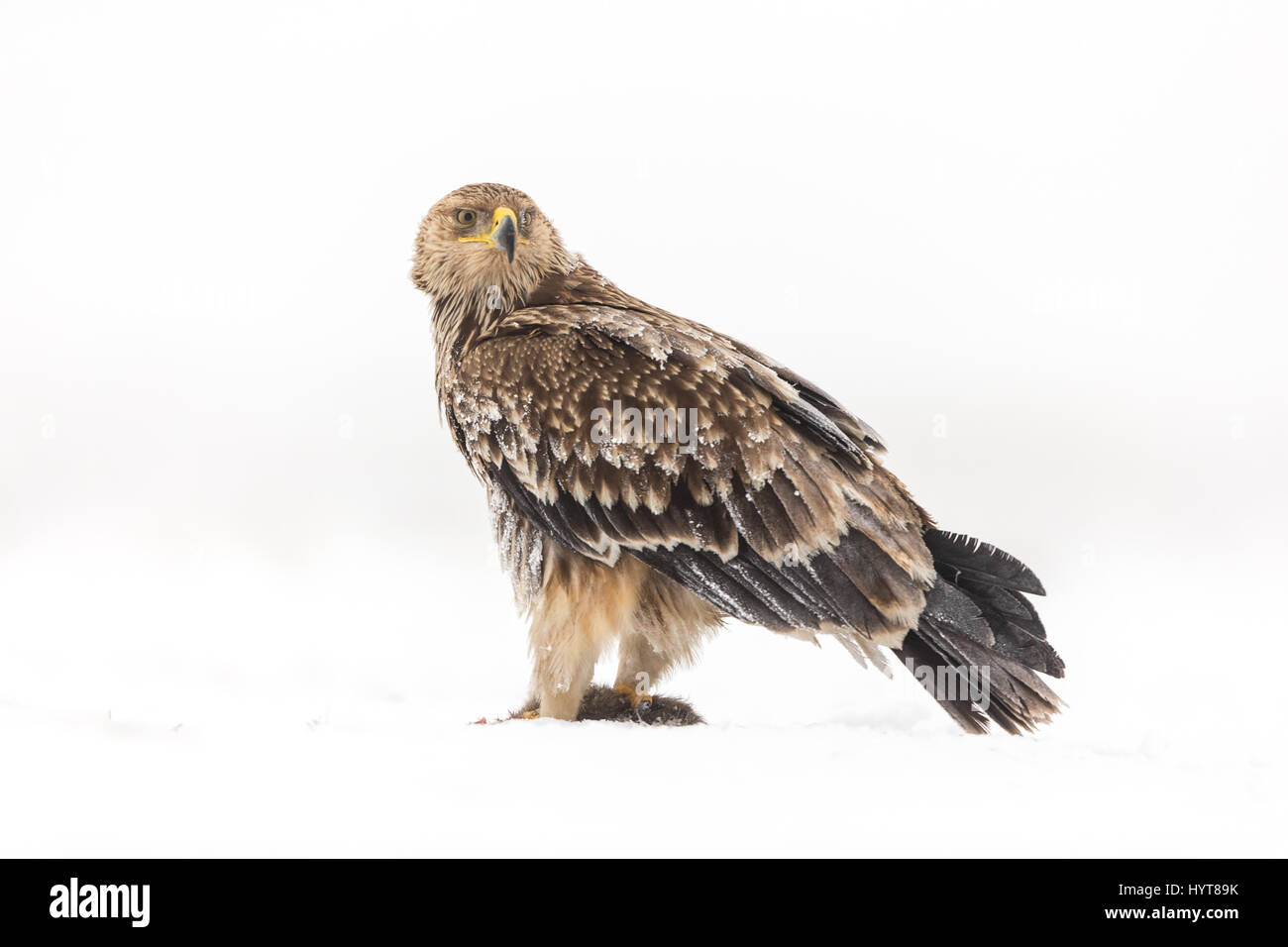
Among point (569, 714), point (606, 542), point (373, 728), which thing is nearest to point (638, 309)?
point (606, 542)

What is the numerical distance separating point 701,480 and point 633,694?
1335mm

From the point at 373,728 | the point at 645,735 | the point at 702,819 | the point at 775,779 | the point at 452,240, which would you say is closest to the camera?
the point at 702,819

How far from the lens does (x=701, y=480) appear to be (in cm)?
491

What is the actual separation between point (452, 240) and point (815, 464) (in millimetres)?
2039

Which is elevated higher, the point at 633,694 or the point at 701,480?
the point at 701,480

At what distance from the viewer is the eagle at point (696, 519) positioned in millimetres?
4906

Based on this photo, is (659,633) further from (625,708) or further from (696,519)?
(696,519)

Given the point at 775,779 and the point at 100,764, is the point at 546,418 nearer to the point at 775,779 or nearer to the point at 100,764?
the point at 775,779

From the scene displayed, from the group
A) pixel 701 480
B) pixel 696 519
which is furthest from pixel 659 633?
pixel 701 480

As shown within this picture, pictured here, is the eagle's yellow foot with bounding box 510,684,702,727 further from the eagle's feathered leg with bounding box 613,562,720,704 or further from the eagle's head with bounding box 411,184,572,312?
the eagle's head with bounding box 411,184,572,312

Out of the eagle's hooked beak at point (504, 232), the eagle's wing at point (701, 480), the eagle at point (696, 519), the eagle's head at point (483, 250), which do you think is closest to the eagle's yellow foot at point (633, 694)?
the eagle at point (696, 519)

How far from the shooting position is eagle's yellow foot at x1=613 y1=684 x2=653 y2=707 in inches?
224

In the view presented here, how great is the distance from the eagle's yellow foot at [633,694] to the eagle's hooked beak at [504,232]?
2.09 metres

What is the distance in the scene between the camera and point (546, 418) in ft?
16.5
